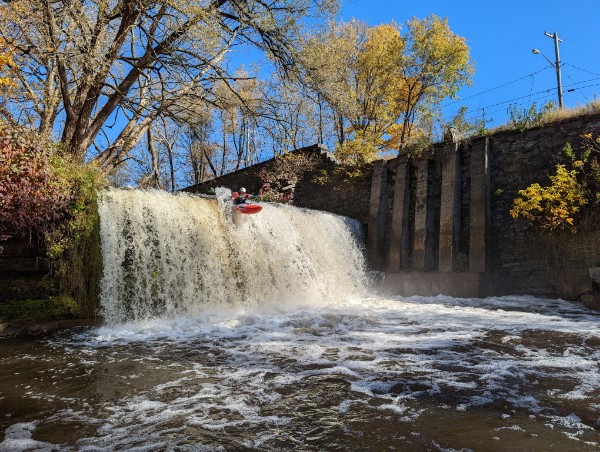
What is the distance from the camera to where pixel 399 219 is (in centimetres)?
1113

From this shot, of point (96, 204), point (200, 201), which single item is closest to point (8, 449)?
point (96, 204)

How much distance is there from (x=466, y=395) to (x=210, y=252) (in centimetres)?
557

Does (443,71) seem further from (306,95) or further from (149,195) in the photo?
(149,195)

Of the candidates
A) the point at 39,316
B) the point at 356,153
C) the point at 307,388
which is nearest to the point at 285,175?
the point at 356,153

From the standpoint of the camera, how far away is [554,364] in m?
3.56

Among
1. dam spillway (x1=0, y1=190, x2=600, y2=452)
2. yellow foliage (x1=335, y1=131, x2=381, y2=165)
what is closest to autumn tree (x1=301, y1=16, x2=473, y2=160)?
yellow foliage (x1=335, y1=131, x2=381, y2=165)

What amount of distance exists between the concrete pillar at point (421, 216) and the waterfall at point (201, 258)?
1942mm

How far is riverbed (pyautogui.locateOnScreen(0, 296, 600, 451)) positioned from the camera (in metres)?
2.22

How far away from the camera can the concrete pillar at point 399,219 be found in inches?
428

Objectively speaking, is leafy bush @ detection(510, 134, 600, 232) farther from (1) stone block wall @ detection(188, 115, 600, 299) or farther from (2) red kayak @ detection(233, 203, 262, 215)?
(2) red kayak @ detection(233, 203, 262, 215)

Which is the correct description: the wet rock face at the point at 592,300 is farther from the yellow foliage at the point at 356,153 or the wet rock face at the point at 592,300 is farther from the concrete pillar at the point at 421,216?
the yellow foliage at the point at 356,153

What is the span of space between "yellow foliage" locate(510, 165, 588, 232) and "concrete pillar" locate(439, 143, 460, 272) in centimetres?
133

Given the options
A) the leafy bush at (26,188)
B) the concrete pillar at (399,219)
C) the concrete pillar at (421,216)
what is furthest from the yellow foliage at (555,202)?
the leafy bush at (26,188)

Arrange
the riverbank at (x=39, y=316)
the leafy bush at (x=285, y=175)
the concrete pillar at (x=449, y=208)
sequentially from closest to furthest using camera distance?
the riverbank at (x=39, y=316)
the concrete pillar at (x=449, y=208)
the leafy bush at (x=285, y=175)
